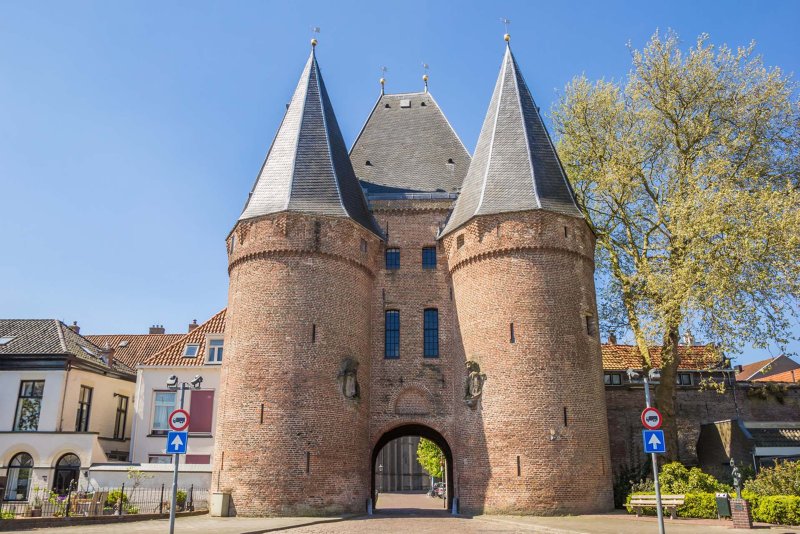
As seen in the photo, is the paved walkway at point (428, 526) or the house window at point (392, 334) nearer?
the paved walkway at point (428, 526)

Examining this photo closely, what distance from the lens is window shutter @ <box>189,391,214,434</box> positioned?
Result: 29219 millimetres

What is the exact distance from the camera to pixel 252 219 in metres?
23.4

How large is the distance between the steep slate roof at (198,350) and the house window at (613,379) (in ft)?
56.2

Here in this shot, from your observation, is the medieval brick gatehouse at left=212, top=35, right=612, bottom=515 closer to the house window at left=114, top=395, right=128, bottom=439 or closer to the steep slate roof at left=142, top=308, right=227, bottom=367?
the steep slate roof at left=142, top=308, right=227, bottom=367

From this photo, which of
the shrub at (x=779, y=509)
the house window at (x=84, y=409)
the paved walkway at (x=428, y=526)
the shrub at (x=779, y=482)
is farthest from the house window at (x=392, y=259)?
the house window at (x=84, y=409)

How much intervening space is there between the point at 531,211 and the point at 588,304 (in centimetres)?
373

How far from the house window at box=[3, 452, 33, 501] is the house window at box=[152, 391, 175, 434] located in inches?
195

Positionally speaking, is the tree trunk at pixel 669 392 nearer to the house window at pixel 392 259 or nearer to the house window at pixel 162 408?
the house window at pixel 392 259

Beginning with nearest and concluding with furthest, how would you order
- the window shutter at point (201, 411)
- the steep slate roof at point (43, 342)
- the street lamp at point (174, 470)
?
1. the street lamp at point (174, 470)
2. the steep slate roof at point (43, 342)
3. the window shutter at point (201, 411)

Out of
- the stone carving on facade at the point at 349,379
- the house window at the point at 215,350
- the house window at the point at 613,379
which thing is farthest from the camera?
the house window at the point at 215,350

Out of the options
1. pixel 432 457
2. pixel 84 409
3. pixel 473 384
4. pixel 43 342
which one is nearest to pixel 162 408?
pixel 84 409

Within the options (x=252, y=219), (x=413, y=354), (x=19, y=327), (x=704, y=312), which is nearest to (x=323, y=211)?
(x=252, y=219)

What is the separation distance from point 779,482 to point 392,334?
13.0 m

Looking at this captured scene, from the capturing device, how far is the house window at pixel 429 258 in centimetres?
2584
